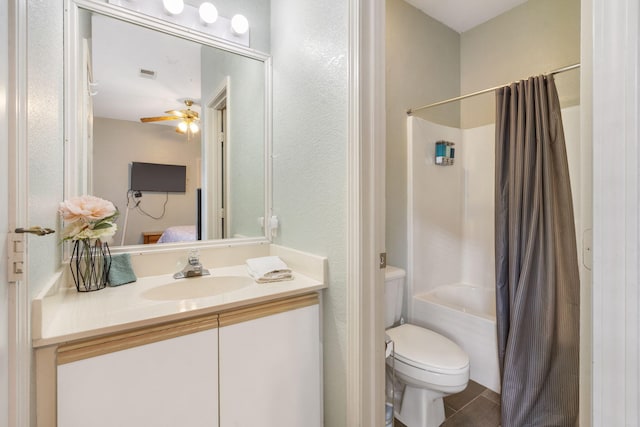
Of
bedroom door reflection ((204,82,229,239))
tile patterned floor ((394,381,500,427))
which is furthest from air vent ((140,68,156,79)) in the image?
tile patterned floor ((394,381,500,427))

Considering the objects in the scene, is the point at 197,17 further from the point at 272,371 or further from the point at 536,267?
the point at 536,267

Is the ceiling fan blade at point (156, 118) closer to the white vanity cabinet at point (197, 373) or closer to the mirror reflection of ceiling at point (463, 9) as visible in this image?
the white vanity cabinet at point (197, 373)

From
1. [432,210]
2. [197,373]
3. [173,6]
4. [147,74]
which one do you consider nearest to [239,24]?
[173,6]

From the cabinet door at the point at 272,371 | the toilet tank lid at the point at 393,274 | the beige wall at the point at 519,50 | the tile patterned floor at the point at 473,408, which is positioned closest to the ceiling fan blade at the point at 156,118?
the cabinet door at the point at 272,371

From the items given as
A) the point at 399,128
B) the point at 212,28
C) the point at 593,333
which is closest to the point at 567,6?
the point at 399,128

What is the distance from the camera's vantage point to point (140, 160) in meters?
1.38

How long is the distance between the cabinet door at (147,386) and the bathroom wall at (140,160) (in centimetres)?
64

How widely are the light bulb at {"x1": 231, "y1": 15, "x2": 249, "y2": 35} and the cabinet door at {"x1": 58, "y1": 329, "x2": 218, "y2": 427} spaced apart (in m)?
1.50

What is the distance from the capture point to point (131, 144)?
1362 mm

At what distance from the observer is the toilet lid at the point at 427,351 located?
1.38 metres

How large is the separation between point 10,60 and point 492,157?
2676mm

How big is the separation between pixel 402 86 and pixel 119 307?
212 cm

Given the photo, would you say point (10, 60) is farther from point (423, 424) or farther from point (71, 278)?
point (423, 424)

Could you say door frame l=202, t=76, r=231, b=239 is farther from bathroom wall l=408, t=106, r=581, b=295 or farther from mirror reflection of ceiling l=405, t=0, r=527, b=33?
mirror reflection of ceiling l=405, t=0, r=527, b=33
